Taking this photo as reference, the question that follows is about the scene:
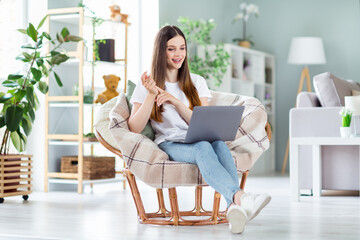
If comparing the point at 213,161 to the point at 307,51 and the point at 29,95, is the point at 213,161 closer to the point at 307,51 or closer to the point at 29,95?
the point at 29,95

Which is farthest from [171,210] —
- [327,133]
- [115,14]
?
[115,14]

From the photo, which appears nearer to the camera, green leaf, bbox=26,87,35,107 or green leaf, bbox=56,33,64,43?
green leaf, bbox=26,87,35,107

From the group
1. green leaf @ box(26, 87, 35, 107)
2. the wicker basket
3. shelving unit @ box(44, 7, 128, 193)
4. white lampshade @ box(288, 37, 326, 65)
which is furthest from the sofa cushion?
white lampshade @ box(288, 37, 326, 65)

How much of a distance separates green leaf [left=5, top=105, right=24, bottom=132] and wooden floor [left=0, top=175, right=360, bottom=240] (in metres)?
0.51

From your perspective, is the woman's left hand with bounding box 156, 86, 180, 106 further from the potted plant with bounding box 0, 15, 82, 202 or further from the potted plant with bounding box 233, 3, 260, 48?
the potted plant with bounding box 233, 3, 260, 48

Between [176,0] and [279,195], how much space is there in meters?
2.88

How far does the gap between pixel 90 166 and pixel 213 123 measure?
2299mm

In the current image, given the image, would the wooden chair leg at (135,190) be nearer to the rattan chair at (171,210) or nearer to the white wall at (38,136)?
the rattan chair at (171,210)

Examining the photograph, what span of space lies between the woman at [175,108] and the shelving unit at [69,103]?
1.88 m

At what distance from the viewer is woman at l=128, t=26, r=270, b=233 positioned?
2697mm

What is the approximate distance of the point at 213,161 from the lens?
2686mm

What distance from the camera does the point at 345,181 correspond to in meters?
4.51

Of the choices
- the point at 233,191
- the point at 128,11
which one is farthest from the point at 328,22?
the point at 233,191

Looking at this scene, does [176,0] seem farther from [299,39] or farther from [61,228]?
[61,228]
